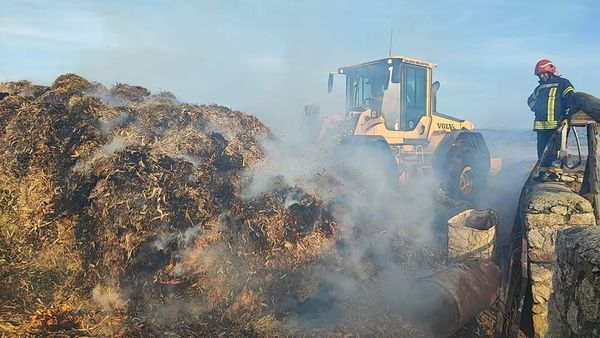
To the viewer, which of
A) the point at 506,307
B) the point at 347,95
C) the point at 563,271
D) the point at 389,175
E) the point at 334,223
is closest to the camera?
the point at 563,271

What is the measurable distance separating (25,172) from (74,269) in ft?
4.44

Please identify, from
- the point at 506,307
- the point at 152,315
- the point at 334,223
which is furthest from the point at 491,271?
the point at 152,315

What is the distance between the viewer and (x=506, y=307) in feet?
16.7

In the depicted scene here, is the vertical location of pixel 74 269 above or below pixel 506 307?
above

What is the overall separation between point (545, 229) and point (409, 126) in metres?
7.02

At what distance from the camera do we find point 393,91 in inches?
441

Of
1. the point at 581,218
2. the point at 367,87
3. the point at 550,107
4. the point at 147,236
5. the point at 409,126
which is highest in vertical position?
the point at 367,87

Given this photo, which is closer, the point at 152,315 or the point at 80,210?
the point at 152,315

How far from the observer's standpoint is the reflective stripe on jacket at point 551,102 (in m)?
7.19

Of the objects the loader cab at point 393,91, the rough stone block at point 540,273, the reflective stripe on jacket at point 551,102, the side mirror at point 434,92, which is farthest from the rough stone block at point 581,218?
the side mirror at point 434,92

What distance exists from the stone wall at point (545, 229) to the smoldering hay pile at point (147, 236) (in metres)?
1.38

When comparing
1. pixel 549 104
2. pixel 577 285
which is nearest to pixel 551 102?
pixel 549 104

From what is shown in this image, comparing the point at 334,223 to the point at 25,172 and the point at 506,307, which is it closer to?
the point at 506,307

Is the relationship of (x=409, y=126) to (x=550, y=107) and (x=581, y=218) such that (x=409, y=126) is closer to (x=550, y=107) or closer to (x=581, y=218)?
(x=550, y=107)
